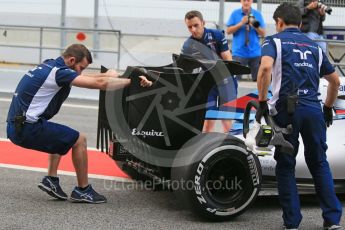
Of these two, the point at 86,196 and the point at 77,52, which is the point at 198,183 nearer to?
the point at 86,196

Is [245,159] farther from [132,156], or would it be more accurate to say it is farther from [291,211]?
[132,156]

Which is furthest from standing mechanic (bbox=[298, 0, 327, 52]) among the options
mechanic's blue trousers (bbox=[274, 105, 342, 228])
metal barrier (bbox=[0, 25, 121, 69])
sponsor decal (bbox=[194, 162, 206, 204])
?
sponsor decal (bbox=[194, 162, 206, 204])

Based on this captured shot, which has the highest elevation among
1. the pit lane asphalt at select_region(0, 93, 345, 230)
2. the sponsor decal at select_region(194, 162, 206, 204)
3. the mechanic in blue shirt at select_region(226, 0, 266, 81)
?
the mechanic in blue shirt at select_region(226, 0, 266, 81)

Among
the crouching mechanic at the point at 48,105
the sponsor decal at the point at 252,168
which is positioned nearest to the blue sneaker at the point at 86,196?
the crouching mechanic at the point at 48,105

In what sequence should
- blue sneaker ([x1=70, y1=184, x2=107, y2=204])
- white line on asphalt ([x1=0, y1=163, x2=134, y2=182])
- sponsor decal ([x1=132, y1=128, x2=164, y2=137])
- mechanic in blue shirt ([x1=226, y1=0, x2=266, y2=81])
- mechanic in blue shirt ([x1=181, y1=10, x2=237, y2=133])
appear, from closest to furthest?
sponsor decal ([x1=132, y1=128, x2=164, y2=137]) → blue sneaker ([x1=70, y1=184, x2=107, y2=204]) → white line on asphalt ([x1=0, y1=163, x2=134, y2=182]) → mechanic in blue shirt ([x1=181, y1=10, x2=237, y2=133]) → mechanic in blue shirt ([x1=226, y1=0, x2=266, y2=81])

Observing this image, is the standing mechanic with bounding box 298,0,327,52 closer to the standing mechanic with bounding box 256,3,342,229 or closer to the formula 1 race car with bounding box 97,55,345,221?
the formula 1 race car with bounding box 97,55,345,221

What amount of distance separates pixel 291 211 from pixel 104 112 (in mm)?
1938

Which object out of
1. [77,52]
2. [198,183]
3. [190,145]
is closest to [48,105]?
[77,52]

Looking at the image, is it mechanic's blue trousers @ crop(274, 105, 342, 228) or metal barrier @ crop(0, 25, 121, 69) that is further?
metal barrier @ crop(0, 25, 121, 69)

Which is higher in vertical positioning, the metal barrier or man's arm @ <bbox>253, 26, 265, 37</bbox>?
man's arm @ <bbox>253, 26, 265, 37</bbox>

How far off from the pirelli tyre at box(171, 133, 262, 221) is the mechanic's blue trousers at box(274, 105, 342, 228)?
1.04 ft

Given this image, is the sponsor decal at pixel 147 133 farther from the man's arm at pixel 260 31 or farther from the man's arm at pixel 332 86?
the man's arm at pixel 260 31

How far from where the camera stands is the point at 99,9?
16.9 m

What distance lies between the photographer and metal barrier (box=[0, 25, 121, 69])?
15.7 metres
